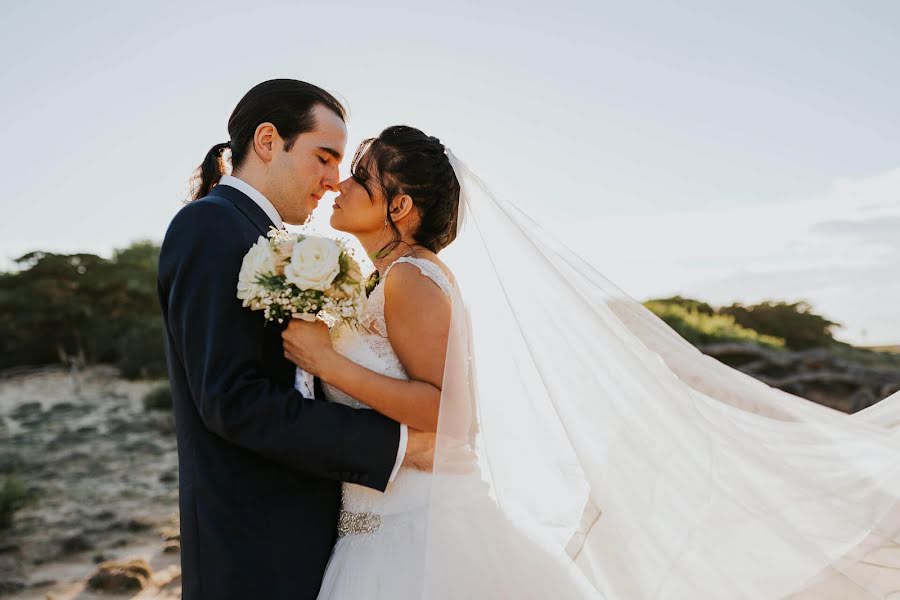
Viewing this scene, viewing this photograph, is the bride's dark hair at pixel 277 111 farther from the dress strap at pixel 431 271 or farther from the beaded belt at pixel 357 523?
the beaded belt at pixel 357 523

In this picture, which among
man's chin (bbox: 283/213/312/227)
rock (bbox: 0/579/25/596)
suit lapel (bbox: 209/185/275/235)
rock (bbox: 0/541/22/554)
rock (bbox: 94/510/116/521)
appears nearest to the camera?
suit lapel (bbox: 209/185/275/235)

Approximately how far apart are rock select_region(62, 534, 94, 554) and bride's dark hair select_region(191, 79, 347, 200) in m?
6.39

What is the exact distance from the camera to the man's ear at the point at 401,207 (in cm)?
284

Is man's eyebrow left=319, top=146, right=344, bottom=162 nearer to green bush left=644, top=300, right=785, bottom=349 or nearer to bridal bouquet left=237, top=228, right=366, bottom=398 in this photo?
bridal bouquet left=237, top=228, right=366, bottom=398

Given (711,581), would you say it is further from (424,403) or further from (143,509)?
(143,509)

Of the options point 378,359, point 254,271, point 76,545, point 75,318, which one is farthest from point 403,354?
point 75,318

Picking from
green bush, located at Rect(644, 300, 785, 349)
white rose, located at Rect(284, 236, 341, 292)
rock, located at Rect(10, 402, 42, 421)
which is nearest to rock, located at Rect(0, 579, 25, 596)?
white rose, located at Rect(284, 236, 341, 292)

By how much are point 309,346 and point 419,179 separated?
33.6 inches

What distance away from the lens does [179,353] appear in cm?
249

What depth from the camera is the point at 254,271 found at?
7.29ft

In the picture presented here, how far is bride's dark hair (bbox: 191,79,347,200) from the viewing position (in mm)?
2932

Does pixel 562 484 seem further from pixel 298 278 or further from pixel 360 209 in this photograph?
pixel 360 209

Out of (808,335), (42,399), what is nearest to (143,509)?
(42,399)

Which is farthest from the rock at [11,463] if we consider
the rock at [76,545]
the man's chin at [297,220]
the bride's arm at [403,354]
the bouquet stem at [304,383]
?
the bride's arm at [403,354]
